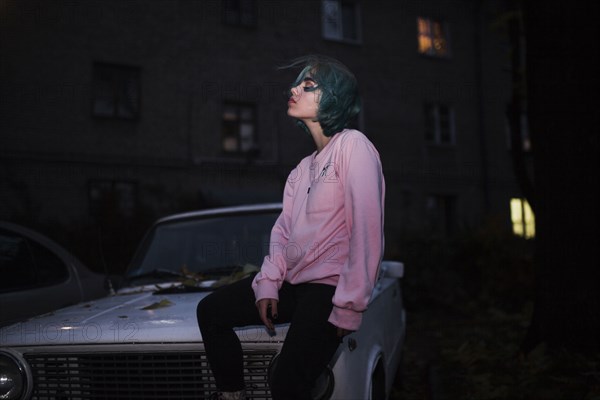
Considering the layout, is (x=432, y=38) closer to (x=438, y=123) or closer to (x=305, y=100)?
(x=438, y=123)

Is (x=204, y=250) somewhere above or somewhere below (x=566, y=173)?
below

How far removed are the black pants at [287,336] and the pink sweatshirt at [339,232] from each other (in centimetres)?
6

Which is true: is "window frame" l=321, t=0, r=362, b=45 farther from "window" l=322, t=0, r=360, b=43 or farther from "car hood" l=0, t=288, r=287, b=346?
"car hood" l=0, t=288, r=287, b=346

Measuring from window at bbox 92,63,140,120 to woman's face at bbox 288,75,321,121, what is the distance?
1350 centimetres

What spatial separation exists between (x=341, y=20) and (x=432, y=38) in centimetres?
376

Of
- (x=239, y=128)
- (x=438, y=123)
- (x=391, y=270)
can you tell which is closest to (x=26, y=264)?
(x=391, y=270)

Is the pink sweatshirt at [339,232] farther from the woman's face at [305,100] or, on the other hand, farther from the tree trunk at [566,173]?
the tree trunk at [566,173]

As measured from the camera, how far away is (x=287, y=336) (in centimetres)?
211

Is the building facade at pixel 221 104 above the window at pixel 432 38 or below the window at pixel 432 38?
below

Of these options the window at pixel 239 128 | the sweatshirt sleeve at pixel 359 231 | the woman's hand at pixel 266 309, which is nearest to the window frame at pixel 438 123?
the window at pixel 239 128

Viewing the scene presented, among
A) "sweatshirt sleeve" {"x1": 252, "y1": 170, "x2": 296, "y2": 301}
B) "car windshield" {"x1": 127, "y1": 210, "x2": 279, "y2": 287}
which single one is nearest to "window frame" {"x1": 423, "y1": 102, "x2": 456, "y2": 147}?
"car windshield" {"x1": 127, "y1": 210, "x2": 279, "y2": 287}

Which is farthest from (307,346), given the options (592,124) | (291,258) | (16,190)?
(16,190)

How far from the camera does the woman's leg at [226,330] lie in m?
2.24

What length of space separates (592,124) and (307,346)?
4.32 metres
